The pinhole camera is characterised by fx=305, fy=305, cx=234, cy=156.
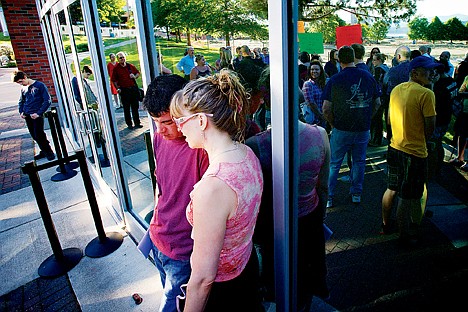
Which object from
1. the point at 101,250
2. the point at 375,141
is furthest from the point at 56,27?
the point at 375,141

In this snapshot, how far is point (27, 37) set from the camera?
8.36 meters

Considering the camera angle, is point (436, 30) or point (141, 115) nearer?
point (436, 30)

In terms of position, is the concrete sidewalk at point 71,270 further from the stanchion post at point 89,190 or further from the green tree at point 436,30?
the green tree at point 436,30

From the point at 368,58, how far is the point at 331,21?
0.93 feet

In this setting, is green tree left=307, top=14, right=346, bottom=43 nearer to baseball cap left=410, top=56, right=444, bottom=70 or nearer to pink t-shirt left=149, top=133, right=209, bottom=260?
baseball cap left=410, top=56, right=444, bottom=70

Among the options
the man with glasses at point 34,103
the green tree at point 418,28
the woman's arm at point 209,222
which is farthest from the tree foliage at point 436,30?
the man with glasses at point 34,103

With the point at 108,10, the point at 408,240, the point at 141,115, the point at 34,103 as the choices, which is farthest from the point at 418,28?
the point at 34,103

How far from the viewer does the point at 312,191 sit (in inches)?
68.4

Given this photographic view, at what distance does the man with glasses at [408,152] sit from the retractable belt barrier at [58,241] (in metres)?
2.81

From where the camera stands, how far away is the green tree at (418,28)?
120cm

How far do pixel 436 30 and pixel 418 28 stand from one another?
0.06 meters

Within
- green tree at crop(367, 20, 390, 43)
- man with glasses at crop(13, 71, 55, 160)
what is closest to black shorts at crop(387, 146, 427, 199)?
green tree at crop(367, 20, 390, 43)

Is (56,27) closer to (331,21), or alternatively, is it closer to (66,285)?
(66,285)

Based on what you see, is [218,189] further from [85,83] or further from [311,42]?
[85,83]
